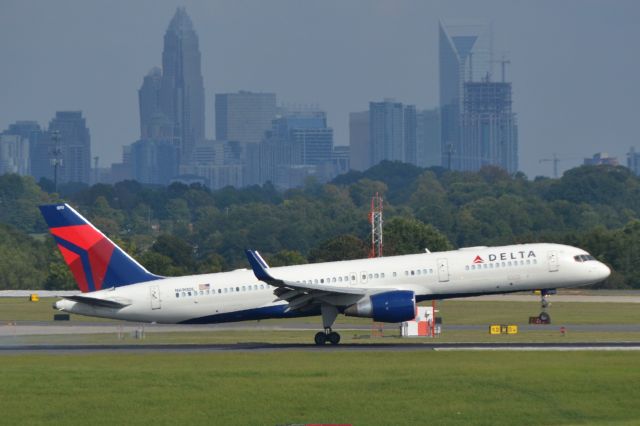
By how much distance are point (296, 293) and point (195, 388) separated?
51.4 feet

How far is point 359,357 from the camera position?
58.0m

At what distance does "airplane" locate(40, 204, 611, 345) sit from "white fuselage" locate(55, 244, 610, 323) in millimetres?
45

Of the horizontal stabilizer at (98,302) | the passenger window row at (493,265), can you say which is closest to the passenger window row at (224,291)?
the horizontal stabilizer at (98,302)

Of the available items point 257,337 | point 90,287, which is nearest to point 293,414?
point 90,287

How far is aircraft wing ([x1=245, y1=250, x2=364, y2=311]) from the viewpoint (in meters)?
62.5

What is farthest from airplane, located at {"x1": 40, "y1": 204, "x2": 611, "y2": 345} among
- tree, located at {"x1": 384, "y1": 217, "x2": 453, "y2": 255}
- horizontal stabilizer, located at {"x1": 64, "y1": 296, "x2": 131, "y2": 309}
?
tree, located at {"x1": 384, "y1": 217, "x2": 453, "y2": 255}

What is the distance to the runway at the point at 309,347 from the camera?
201ft

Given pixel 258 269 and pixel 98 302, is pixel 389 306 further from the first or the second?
pixel 98 302

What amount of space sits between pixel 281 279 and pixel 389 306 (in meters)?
5.04

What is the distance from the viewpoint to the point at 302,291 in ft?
210

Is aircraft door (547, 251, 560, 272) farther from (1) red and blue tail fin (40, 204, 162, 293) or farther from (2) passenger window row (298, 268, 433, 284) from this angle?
(1) red and blue tail fin (40, 204, 162, 293)

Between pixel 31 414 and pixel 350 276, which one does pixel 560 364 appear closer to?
pixel 350 276

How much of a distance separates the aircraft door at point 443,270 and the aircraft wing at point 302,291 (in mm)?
3585

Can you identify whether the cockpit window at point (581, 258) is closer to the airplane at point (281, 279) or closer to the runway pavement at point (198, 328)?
the airplane at point (281, 279)
